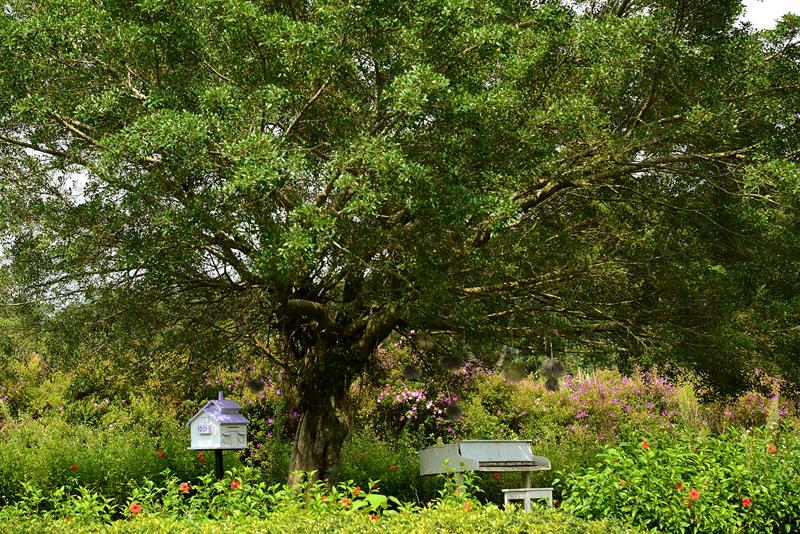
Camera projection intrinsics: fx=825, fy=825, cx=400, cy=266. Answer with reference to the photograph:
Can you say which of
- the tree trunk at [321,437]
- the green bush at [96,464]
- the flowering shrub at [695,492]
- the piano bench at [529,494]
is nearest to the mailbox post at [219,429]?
the tree trunk at [321,437]

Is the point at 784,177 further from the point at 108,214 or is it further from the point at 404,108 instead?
the point at 108,214

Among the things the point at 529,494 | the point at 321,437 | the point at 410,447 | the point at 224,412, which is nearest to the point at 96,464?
the point at 224,412

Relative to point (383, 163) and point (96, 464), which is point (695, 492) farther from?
point (96, 464)

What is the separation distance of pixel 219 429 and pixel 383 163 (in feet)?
11.2

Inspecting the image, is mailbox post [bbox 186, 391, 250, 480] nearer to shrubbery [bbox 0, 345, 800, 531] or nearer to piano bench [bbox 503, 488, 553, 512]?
shrubbery [bbox 0, 345, 800, 531]

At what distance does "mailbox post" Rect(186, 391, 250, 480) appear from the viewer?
7.68 metres

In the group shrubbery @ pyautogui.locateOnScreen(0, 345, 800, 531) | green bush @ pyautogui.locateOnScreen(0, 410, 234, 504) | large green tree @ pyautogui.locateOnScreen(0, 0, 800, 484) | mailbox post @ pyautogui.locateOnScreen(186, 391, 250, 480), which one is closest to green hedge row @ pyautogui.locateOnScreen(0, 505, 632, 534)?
shrubbery @ pyautogui.locateOnScreen(0, 345, 800, 531)

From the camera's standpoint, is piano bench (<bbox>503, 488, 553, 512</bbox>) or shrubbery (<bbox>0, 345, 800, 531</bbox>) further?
piano bench (<bbox>503, 488, 553, 512</bbox>)

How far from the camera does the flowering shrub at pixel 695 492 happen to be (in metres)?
5.61

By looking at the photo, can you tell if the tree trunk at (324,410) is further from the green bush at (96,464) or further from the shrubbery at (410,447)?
the green bush at (96,464)

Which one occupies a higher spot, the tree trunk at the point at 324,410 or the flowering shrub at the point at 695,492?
the tree trunk at the point at 324,410

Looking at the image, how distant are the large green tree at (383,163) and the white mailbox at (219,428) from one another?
841 millimetres

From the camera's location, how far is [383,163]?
18.3 feet

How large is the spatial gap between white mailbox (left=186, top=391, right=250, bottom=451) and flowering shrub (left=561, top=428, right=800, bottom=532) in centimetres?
319
